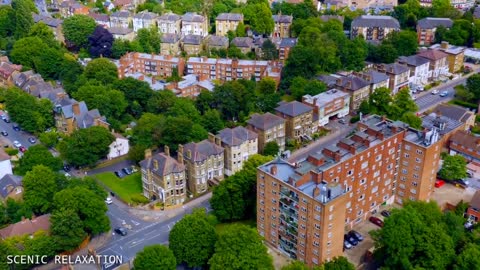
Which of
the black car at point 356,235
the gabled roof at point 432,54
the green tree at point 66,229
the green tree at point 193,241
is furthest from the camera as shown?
the gabled roof at point 432,54

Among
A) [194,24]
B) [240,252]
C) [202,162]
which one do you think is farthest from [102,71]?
[240,252]

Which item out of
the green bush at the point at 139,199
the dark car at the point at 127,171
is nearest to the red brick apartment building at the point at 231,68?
the dark car at the point at 127,171

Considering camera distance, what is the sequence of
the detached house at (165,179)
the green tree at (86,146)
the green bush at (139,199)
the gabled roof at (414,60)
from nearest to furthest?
the detached house at (165,179) < the green bush at (139,199) < the green tree at (86,146) < the gabled roof at (414,60)

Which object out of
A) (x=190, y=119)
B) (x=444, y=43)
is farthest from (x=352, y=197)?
(x=444, y=43)

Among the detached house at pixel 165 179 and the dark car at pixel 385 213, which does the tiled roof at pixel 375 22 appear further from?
the detached house at pixel 165 179

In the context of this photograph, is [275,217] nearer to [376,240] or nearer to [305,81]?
[376,240]

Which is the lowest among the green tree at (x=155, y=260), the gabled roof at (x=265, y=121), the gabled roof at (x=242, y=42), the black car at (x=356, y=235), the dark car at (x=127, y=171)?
the black car at (x=356, y=235)

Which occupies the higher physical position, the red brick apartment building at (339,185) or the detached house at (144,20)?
the detached house at (144,20)
